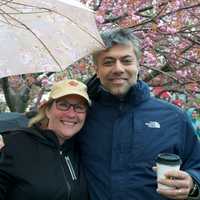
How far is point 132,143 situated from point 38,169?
0.57 m

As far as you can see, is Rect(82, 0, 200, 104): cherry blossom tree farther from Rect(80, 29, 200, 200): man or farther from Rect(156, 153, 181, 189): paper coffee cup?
Rect(156, 153, 181, 189): paper coffee cup

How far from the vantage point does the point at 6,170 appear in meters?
2.55

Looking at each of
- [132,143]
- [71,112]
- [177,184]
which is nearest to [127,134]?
[132,143]

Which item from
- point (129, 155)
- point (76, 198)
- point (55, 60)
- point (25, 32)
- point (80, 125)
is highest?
point (25, 32)

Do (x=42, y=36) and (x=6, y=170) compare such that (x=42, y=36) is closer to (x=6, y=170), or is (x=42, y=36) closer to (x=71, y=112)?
(x=71, y=112)

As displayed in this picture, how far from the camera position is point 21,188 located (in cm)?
253

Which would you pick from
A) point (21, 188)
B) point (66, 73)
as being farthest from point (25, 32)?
point (66, 73)

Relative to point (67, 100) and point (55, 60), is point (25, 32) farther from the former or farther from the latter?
point (67, 100)

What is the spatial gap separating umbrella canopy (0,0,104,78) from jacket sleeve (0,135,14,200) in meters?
0.50

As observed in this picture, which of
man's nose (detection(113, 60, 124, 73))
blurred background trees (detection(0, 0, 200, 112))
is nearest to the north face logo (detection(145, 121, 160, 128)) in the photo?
man's nose (detection(113, 60, 124, 73))

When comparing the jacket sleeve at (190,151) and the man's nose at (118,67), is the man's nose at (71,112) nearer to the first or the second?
the man's nose at (118,67)

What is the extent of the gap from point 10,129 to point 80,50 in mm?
638

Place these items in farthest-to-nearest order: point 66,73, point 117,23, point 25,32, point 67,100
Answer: point 66,73, point 117,23, point 67,100, point 25,32

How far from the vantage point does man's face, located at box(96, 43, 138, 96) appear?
2.73 metres
